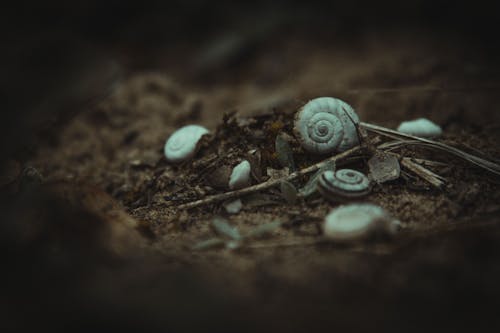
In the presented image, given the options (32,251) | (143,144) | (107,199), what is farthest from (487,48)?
(32,251)

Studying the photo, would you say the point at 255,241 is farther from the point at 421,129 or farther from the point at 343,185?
the point at 421,129

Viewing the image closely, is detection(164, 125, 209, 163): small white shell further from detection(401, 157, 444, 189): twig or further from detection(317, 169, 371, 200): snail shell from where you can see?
detection(401, 157, 444, 189): twig

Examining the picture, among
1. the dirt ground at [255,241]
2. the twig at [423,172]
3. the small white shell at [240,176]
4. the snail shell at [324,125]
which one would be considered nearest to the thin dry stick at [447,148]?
the dirt ground at [255,241]

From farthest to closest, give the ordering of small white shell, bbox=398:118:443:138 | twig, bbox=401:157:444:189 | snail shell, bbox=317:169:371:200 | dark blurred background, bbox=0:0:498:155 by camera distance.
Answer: dark blurred background, bbox=0:0:498:155
small white shell, bbox=398:118:443:138
twig, bbox=401:157:444:189
snail shell, bbox=317:169:371:200

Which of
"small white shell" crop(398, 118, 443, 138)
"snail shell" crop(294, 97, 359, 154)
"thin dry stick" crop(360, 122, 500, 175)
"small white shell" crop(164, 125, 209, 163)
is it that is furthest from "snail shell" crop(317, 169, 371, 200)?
"small white shell" crop(164, 125, 209, 163)

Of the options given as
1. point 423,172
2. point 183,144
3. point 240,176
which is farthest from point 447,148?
point 183,144

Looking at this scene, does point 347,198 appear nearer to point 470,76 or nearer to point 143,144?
point 143,144
